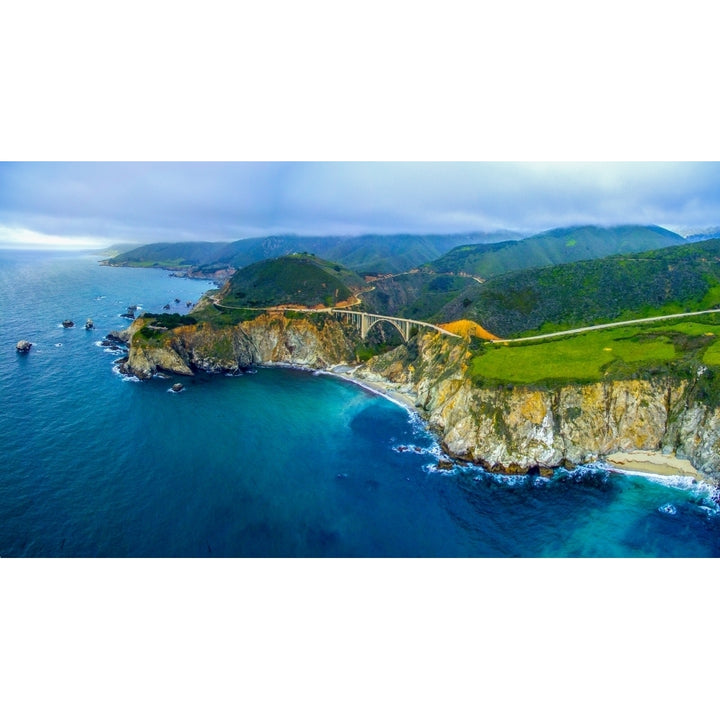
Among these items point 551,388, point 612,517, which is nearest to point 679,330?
point 551,388

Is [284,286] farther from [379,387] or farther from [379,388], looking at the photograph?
[379,388]

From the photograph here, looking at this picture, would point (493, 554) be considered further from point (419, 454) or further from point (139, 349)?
point (139, 349)

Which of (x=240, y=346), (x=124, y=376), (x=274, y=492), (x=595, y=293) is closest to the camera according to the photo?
(x=274, y=492)

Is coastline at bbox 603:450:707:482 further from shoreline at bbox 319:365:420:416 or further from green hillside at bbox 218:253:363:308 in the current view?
green hillside at bbox 218:253:363:308

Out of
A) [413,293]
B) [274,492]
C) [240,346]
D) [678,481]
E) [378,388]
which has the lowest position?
[274,492]

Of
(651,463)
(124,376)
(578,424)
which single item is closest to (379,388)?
(578,424)

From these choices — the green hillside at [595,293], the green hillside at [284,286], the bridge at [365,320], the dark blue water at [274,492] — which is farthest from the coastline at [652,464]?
the green hillside at [284,286]
